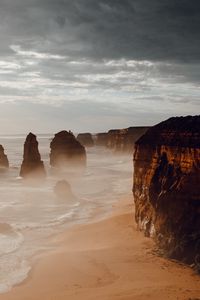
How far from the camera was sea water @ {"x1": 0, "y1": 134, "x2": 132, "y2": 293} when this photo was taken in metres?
29.5

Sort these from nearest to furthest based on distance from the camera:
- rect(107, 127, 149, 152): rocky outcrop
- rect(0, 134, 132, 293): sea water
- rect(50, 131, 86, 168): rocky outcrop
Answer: rect(0, 134, 132, 293): sea water
rect(50, 131, 86, 168): rocky outcrop
rect(107, 127, 149, 152): rocky outcrop

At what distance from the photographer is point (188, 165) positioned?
2745cm

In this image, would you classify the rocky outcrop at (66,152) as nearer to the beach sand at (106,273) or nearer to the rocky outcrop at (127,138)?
the beach sand at (106,273)

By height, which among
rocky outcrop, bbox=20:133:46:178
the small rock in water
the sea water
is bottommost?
the sea water

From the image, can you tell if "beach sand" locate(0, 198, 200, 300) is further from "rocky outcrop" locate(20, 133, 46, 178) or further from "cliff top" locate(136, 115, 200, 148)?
"rocky outcrop" locate(20, 133, 46, 178)

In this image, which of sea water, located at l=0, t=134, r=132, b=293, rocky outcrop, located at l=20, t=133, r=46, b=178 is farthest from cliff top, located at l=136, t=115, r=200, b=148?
rocky outcrop, located at l=20, t=133, r=46, b=178

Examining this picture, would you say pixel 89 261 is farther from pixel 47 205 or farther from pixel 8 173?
pixel 8 173

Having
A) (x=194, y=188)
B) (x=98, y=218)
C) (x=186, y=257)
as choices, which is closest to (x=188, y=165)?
(x=194, y=188)

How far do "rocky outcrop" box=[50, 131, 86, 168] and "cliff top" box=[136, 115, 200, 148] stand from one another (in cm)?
6223

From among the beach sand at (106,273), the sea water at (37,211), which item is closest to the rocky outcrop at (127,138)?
the sea water at (37,211)

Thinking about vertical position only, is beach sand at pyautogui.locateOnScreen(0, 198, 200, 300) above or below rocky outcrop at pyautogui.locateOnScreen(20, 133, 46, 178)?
below

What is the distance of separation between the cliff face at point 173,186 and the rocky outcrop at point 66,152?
204 feet

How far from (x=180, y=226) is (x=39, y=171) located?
50.6m

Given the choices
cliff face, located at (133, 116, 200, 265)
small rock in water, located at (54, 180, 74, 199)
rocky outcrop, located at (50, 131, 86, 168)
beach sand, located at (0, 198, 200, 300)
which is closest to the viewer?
beach sand, located at (0, 198, 200, 300)
